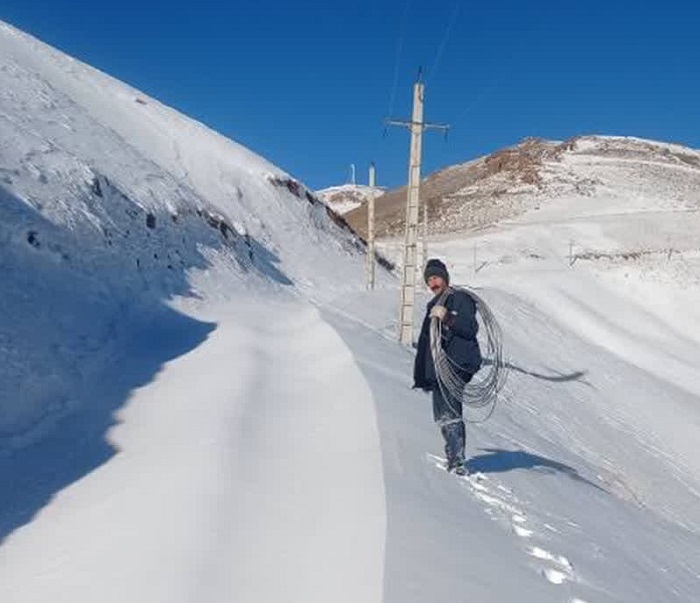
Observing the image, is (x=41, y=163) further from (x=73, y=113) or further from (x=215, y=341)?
(x=73, y=113)

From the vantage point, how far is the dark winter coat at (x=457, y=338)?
24.9 feet

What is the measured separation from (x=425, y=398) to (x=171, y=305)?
18.3 ft

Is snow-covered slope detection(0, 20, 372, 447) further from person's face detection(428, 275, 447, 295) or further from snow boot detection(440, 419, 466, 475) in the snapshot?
person's face detection(428, 275, 447, 295)

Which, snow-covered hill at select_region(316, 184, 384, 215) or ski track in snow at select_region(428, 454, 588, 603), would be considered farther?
snow-covered hill at select_region(316, 184, 384, 215)

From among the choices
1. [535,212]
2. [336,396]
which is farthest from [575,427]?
[535,212]

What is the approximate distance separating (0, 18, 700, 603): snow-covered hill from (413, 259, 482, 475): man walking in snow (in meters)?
0.44

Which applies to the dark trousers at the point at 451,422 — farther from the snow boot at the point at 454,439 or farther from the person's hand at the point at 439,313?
the person's hand at the point at 439,313

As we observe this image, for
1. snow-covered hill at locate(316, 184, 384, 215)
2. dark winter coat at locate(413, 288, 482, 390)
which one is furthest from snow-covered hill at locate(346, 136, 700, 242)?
dark winter coat at locate(413, 288, 482, 390)

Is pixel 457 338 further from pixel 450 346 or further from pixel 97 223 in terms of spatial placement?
pixel 97 223

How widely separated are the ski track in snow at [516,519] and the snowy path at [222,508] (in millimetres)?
955

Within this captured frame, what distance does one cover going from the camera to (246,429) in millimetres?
8109

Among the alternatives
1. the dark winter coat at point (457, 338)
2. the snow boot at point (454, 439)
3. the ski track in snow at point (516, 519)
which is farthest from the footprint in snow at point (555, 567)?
the dark winter coat at point (457, 338)

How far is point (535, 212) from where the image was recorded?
65.2 m

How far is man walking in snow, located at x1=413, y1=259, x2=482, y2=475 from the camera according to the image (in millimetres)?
7594
